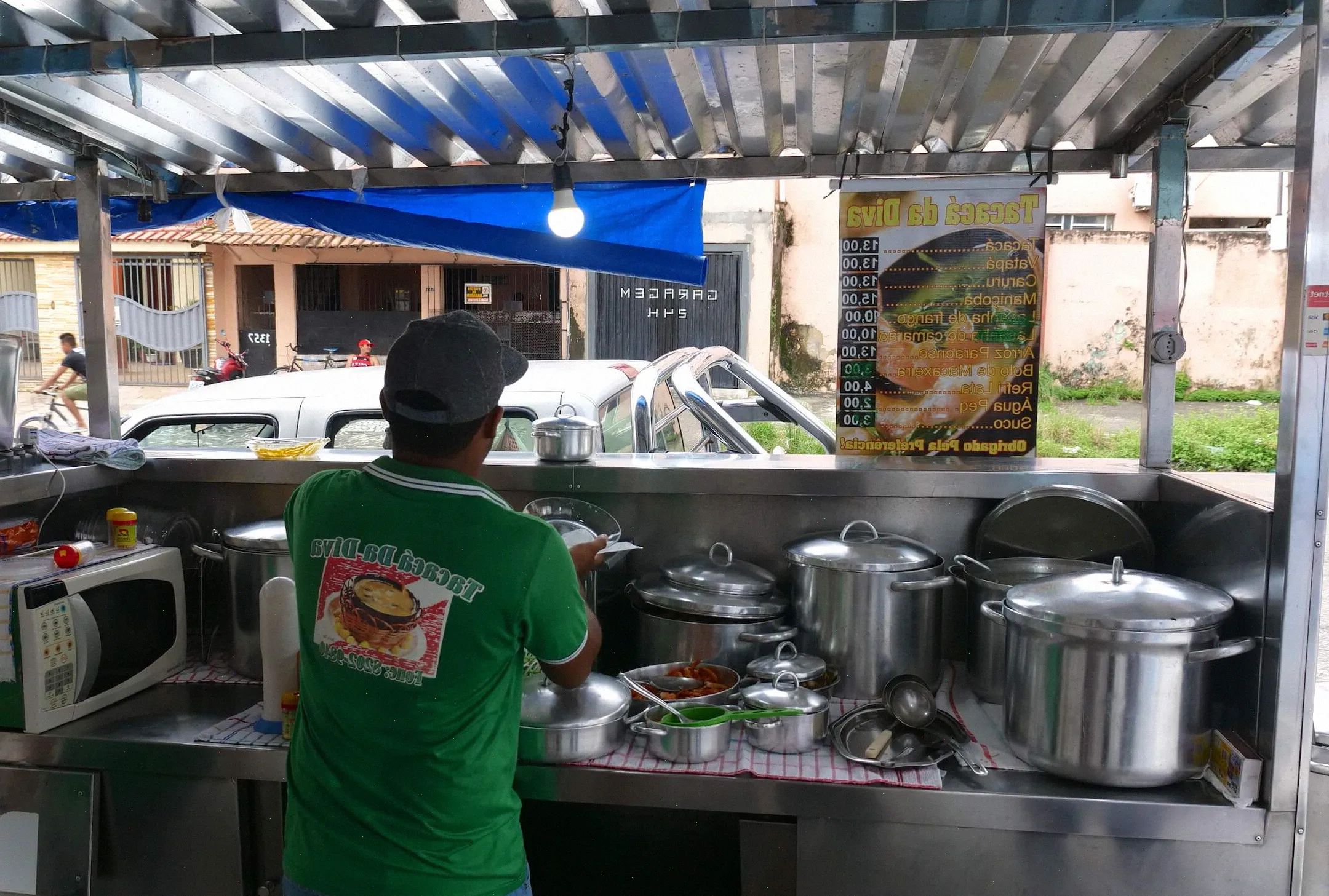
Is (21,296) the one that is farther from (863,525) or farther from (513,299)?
(863,525)

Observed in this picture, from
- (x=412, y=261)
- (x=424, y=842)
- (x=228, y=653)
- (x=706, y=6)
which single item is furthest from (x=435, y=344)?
(x=412, y=261)

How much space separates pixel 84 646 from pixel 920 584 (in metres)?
2.11

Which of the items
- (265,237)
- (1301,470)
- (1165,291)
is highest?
(265,237)

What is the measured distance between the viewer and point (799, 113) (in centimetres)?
288

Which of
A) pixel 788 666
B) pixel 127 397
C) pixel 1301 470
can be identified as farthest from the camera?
pixel 127 397

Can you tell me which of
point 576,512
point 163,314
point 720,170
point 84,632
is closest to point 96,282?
point 84,632

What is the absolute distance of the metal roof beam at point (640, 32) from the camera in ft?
6.38

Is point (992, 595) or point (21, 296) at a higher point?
point (21, 296)

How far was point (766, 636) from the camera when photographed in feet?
8.05

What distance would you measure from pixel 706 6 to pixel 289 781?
6.09ft

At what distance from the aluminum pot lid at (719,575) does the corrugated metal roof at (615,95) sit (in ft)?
4.38

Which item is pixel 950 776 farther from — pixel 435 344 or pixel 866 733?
pixel 435 344

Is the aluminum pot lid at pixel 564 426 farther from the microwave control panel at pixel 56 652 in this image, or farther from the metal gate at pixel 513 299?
the metal gate at pixel 513 299

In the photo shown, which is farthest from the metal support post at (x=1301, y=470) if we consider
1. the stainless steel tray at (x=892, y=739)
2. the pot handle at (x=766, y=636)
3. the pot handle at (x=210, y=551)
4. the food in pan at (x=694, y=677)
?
the pot handle at (x=210, y=551)
